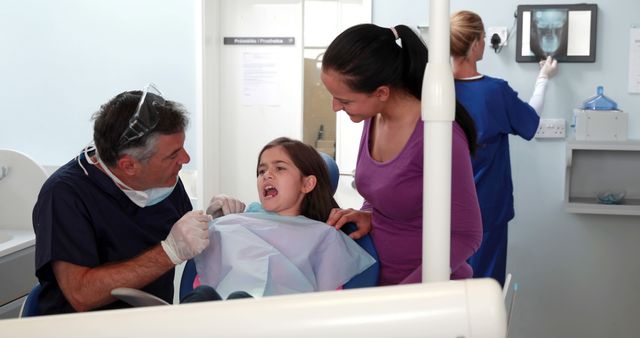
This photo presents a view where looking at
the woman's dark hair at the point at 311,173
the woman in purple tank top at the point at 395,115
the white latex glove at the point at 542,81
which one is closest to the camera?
the woman in purple tank top at the point at 395,115

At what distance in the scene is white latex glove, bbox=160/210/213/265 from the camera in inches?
60.7

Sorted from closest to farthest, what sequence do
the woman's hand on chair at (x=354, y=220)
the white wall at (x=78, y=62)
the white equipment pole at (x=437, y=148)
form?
1. the white equipment pole at (x=437, y=148)
2. the woman's hand on chair at (x=354, y=220)
3. the white wall at (x=78, y=62)

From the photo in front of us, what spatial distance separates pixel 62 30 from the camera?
11.7 ft

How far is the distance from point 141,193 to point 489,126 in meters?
1.46

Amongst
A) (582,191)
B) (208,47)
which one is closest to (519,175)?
(582,191)

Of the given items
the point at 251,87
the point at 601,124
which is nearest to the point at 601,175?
the point at 601,124

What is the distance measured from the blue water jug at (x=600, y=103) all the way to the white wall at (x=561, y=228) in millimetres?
49

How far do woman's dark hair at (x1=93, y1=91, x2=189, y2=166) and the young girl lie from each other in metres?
0.28

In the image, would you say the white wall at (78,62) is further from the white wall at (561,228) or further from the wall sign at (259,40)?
the white wall at (561,228)

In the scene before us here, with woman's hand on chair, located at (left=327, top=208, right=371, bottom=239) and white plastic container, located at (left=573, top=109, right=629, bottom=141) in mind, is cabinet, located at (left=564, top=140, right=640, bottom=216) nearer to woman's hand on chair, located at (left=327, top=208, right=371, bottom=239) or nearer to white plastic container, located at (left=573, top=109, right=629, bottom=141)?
white plastic container, located at (left=573, top=109, right=629, bottom=141)

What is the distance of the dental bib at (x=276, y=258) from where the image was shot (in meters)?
1.65

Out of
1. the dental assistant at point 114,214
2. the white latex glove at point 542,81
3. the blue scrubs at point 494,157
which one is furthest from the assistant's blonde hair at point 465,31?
the dental assistant at point 114,214

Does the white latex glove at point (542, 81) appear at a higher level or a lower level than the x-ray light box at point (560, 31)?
lower

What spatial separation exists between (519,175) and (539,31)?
660mm
